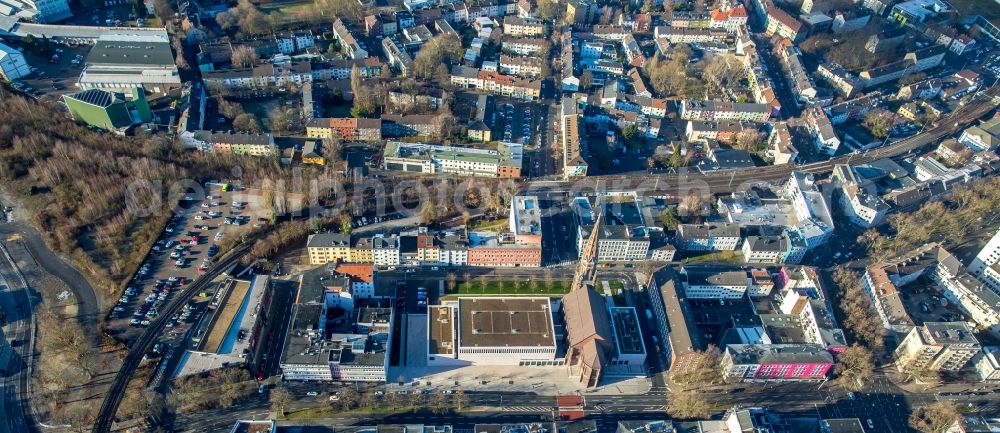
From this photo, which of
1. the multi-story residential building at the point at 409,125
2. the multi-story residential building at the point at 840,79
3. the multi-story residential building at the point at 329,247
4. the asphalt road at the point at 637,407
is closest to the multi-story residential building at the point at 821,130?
the multi-story residential building at the point at 840,79

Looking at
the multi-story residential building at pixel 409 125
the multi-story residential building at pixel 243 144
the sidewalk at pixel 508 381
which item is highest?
the multi-story residential building at pixel 243 144

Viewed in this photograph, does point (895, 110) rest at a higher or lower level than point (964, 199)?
higher

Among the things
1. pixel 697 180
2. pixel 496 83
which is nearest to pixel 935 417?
pixel 697 180

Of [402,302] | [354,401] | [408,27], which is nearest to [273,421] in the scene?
[354,401]

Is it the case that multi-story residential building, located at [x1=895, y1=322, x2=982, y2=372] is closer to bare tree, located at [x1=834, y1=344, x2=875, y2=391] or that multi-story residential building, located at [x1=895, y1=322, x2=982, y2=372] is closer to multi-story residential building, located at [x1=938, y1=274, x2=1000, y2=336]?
bare tree, located at [x1=834, y1=344, x2=875, y2=391]

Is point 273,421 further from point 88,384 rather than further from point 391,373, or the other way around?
point 88,384

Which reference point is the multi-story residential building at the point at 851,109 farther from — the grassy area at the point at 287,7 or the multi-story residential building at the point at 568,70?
the grassy area at the point at 287,7
